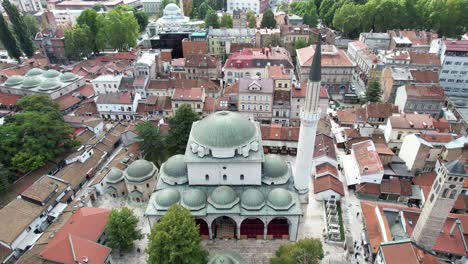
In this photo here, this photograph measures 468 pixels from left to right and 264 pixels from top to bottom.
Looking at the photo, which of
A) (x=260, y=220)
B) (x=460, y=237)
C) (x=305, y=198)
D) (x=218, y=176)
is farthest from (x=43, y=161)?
(x=460, y=237)

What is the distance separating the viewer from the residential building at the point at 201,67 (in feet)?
222

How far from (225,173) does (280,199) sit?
6.80 m

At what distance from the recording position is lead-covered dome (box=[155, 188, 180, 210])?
32750 millimetres

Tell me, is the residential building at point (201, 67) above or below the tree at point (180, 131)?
above

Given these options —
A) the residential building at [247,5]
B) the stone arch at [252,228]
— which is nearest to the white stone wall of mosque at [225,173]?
the stone arch at [252,228]

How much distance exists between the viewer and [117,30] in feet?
272

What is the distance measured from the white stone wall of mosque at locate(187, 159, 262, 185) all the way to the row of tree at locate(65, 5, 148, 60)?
6401 cm

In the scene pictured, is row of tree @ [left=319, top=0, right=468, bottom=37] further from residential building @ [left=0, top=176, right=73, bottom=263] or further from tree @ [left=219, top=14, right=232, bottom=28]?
residential building @ [left=0, top=176, right=73, bottom=263]

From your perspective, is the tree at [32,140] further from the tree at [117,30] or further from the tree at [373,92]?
the tree at [373,92]

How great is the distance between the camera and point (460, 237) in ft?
103

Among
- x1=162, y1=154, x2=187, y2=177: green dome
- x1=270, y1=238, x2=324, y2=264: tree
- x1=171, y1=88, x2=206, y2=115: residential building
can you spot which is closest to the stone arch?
x1=270, y1=238, x2=324, y2=264: tree

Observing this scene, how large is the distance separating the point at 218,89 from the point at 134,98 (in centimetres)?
1633

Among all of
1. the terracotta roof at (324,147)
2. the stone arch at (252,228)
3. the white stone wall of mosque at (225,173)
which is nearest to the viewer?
the white stone wall of mosque at (225,173)

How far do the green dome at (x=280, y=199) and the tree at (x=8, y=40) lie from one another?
75.3 meters
